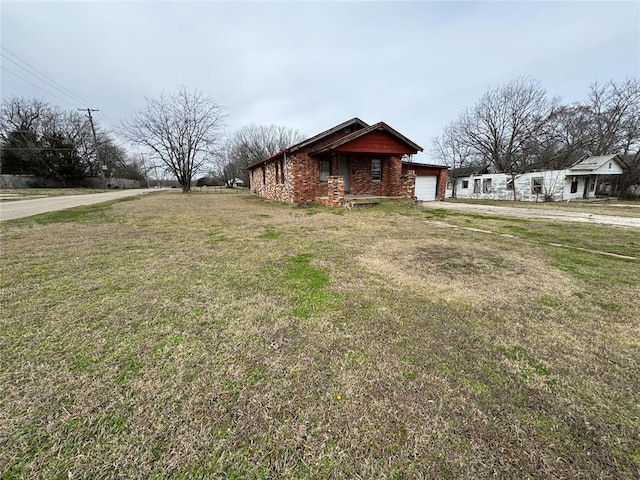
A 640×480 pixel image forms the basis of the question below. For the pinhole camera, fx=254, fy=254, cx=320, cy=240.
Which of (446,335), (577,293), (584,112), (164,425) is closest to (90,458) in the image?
(164,425)

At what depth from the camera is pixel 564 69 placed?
21734 mm

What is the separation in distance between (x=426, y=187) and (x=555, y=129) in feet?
58.1

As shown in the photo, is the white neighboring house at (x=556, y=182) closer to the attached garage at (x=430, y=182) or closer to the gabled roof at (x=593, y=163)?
the gabled roof at (x=593, y=163)

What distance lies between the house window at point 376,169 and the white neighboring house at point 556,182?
632 inches

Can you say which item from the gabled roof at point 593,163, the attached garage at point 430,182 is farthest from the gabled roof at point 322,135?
the gabled roof at point 593,163

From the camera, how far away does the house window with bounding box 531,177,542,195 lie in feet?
68.7

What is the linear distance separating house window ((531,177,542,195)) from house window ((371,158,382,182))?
16.3 m

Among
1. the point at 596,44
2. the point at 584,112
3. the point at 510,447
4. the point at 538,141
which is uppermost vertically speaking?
the point at 596,44

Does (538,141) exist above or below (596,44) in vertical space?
below

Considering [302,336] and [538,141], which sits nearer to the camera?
[302,336]

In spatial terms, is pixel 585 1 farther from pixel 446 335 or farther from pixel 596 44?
pixel 446 335

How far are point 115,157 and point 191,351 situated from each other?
178 ft

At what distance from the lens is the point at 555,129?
82.1ft

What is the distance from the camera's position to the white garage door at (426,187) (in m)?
18.9
